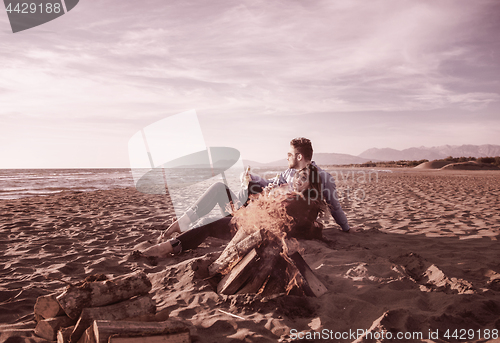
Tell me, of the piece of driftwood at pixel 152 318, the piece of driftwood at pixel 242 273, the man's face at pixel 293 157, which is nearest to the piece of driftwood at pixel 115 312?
the piece of driftwood at pixel 152 318

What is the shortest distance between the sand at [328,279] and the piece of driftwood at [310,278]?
0.28 feet

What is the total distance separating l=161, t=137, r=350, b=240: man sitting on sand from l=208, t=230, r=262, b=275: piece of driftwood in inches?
39.4

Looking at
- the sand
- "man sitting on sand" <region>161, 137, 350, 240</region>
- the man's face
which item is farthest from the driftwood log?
the man's face

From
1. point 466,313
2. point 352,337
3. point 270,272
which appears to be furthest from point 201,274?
point 466,313

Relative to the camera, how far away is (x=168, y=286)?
3127 millimetres

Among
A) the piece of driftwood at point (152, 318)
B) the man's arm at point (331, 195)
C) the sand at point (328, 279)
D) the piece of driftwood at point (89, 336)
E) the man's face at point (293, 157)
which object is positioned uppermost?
the man's face at point (293, 157)

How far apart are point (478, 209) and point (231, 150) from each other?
6840 millimetres

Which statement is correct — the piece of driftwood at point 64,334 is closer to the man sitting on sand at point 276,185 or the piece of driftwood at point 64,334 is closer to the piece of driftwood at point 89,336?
the piece of driftwood at point 89,336

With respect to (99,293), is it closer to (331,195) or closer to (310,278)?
(310,278)

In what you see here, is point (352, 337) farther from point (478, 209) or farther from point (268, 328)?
point (478, 209)

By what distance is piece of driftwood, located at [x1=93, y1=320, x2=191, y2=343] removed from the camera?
5.67 ft

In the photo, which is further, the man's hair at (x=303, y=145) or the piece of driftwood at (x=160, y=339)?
the man's hair at (x=303, y=145)

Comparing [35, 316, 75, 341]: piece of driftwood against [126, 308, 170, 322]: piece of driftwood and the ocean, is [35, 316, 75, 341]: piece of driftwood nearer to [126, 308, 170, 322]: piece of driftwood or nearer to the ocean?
[126, 308, 170, 322]: piece of driftwood

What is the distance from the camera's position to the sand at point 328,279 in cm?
222
